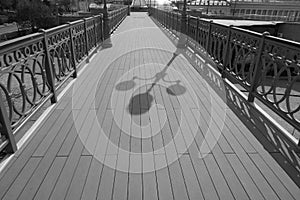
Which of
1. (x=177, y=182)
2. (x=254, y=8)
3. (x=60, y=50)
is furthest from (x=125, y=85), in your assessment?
(x=254, y=8)

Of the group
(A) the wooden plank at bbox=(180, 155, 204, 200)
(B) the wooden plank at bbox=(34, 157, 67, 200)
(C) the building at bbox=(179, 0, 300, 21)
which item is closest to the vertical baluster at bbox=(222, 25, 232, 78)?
(A) the wooden plank at bbox=(180, 155, 204, 200)

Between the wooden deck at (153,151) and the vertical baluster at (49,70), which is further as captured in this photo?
the vertical baluster at (49,70)

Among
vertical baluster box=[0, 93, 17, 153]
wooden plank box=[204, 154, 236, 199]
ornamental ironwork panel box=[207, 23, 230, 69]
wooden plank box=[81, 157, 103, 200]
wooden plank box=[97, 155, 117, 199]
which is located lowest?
wooden plank box=[204, 154, 236, 199]

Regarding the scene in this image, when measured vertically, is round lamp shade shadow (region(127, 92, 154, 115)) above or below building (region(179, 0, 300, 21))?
below

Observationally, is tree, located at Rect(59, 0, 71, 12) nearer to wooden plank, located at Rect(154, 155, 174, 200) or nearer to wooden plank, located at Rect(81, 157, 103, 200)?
wooden plank, located at Rect(81, 157, 103, 200)

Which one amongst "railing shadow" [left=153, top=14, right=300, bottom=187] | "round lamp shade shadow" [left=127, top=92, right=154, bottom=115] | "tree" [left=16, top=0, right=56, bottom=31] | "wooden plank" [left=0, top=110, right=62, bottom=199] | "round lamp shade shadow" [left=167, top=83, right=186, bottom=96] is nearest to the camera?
"wooden plank" [left=0, top=110, right=62, bottom=199]

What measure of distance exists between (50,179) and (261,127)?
248cm

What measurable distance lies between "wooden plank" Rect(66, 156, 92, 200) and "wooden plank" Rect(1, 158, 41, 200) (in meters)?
0.41

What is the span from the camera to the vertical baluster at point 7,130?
6.45ft

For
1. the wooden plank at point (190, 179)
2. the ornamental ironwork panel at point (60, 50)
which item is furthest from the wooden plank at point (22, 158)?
the wooden plank at point (190, 179)

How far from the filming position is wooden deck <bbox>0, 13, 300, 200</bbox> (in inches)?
71.5

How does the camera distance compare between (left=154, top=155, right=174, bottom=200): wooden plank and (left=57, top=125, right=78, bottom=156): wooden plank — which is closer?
(left=154, top=155, right=174, bottom=200): wooden plank

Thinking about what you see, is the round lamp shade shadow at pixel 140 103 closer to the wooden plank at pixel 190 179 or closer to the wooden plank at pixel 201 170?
the wooden plank at pixel 201 170

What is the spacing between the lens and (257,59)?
2988mm
